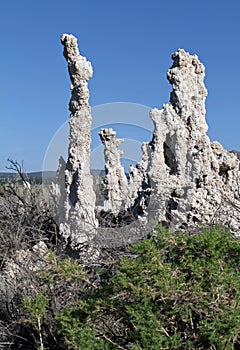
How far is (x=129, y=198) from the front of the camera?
25.4ft

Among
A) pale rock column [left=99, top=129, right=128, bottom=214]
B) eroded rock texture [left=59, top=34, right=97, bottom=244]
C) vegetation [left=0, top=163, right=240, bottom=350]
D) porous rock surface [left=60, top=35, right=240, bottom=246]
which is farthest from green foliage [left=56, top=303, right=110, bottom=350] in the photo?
pale rock column [left=99, top=129, right=128, bottom=214]

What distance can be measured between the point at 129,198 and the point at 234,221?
79.8 inches

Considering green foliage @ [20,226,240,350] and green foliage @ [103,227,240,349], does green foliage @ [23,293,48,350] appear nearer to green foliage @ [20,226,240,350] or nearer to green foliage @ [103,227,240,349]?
green foliage @ [20,226,240,350]

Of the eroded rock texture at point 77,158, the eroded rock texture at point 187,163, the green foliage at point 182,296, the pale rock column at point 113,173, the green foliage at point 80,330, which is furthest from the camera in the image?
the pale rock column at point 113,173

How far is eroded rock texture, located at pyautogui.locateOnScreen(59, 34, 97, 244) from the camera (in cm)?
670

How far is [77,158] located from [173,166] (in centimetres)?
98

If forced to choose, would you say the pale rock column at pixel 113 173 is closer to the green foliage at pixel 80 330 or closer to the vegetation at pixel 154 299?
the vegetation at pixel 154 299

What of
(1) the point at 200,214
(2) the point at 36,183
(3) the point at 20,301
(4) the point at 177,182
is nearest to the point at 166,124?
(4) the point at 177,182

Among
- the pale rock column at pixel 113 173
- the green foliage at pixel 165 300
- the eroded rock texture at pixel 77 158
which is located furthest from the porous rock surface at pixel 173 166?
the green foliage at pixel 165 300

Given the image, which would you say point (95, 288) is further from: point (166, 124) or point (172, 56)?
point (172, 56)

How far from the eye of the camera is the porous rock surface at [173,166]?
617 cm

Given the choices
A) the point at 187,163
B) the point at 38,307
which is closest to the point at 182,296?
the point at 38,307

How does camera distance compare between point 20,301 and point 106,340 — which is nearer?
point 106,340

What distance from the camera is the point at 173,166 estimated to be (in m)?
6.62
